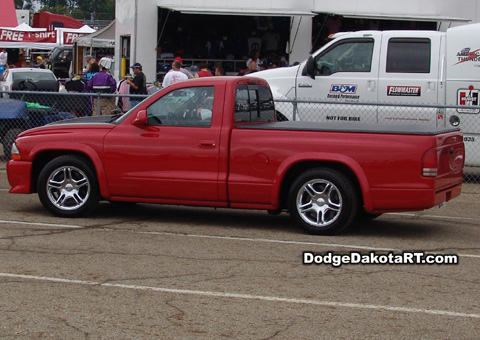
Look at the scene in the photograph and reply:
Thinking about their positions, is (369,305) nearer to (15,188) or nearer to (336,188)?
(336,188)

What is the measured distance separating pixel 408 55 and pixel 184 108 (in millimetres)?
6161

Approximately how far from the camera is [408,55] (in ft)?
47.3

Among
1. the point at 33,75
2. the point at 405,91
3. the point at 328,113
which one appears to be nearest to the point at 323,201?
the point at 328,113

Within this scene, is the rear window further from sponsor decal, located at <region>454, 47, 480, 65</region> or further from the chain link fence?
sponsor decal, located at <region>454, 47, 480, 65</region>

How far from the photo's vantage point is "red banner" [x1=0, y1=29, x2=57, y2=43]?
44.7m

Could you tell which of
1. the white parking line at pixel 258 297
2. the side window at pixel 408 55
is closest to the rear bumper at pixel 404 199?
the white parking line at pixel 258 297

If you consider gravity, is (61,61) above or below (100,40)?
below

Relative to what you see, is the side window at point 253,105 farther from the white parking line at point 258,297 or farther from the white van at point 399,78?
the white van at point 399,78

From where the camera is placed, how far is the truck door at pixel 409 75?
14.2 meters

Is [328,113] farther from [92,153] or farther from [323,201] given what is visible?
[92,153]

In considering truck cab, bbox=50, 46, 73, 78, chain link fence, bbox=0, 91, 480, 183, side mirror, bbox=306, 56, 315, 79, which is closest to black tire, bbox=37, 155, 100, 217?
chain link fence, bbox=0, 91, 480, 183

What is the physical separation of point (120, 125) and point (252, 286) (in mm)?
3523
